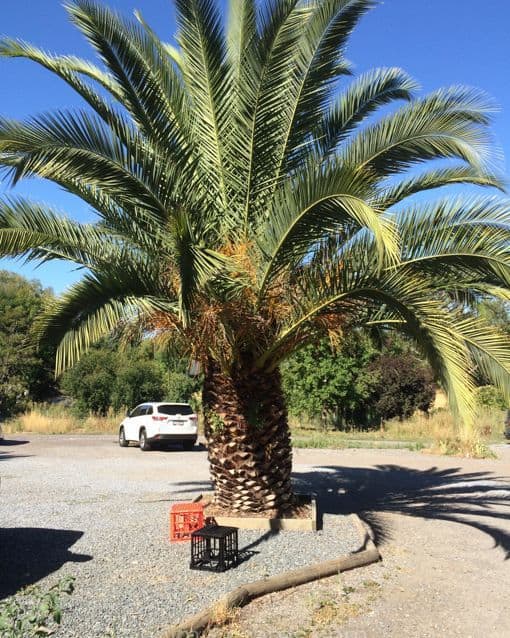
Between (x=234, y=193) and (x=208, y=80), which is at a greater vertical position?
(x=208, y=80)

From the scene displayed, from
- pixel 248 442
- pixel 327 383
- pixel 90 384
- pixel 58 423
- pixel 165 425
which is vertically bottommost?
pixel 248 442

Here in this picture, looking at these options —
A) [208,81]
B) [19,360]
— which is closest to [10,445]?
[19,360]

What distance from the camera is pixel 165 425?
19.8 metres

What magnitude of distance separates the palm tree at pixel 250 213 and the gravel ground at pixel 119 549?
1.22 m

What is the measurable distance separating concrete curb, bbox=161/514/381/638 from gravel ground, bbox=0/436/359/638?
0.67 ft

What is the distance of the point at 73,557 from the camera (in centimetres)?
685

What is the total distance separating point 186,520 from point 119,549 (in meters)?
0.93

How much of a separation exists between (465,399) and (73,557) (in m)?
4.52

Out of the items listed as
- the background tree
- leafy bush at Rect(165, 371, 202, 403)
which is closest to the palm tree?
leafy bush at Rect(165, 371, 202, 403)

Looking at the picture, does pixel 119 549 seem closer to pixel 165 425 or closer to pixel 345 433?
pixel 165 425

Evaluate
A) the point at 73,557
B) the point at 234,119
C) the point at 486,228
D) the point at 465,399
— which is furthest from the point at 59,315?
the point at 486,228

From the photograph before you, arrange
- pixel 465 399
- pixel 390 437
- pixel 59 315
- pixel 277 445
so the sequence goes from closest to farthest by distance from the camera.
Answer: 1. pixel 465 399
2. pixel 59 315
3. pixel 277 445
4. pixel 390 437

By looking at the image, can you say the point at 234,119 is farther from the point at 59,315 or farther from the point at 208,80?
the point at 59,315

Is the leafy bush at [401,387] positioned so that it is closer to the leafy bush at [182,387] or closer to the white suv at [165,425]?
the leafy bush at [182,387]
